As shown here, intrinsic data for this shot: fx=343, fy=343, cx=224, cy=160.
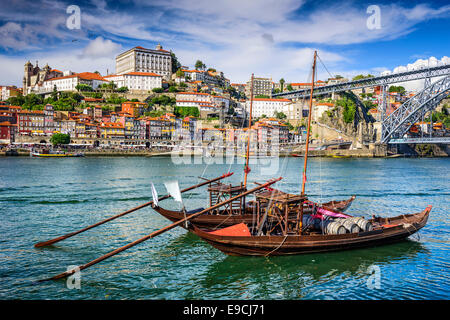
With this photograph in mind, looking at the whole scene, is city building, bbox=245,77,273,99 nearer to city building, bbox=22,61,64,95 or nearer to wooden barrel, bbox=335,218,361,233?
city building, bbox=22,61,64,95

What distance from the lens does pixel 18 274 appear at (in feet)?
25.2

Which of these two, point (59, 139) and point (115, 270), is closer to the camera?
point (115, 270)

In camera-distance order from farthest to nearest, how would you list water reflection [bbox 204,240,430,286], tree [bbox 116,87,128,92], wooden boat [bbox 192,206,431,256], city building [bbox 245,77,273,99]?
city building [bbox 245,77,273,99] → tree [bbox 116,87,128,92] → wooden boat [bbox 192,206,431,256] → water reflection [bbox 204,240,430,286]

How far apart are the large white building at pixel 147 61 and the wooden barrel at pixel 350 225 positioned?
84.4 meters

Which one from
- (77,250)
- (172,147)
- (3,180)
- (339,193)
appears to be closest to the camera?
(77,250)

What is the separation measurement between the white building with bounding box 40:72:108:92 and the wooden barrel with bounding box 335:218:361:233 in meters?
81.0

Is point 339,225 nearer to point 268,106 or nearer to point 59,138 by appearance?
point 59,138

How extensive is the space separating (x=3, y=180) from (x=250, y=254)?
21.5 m

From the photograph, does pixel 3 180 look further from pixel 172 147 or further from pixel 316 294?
pixel 172 147

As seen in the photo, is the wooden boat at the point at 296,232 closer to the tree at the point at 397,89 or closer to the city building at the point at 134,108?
the city building at the point at 134,108

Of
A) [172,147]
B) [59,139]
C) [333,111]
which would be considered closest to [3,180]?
[59,139]

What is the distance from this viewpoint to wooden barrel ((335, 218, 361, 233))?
31.2 ft
